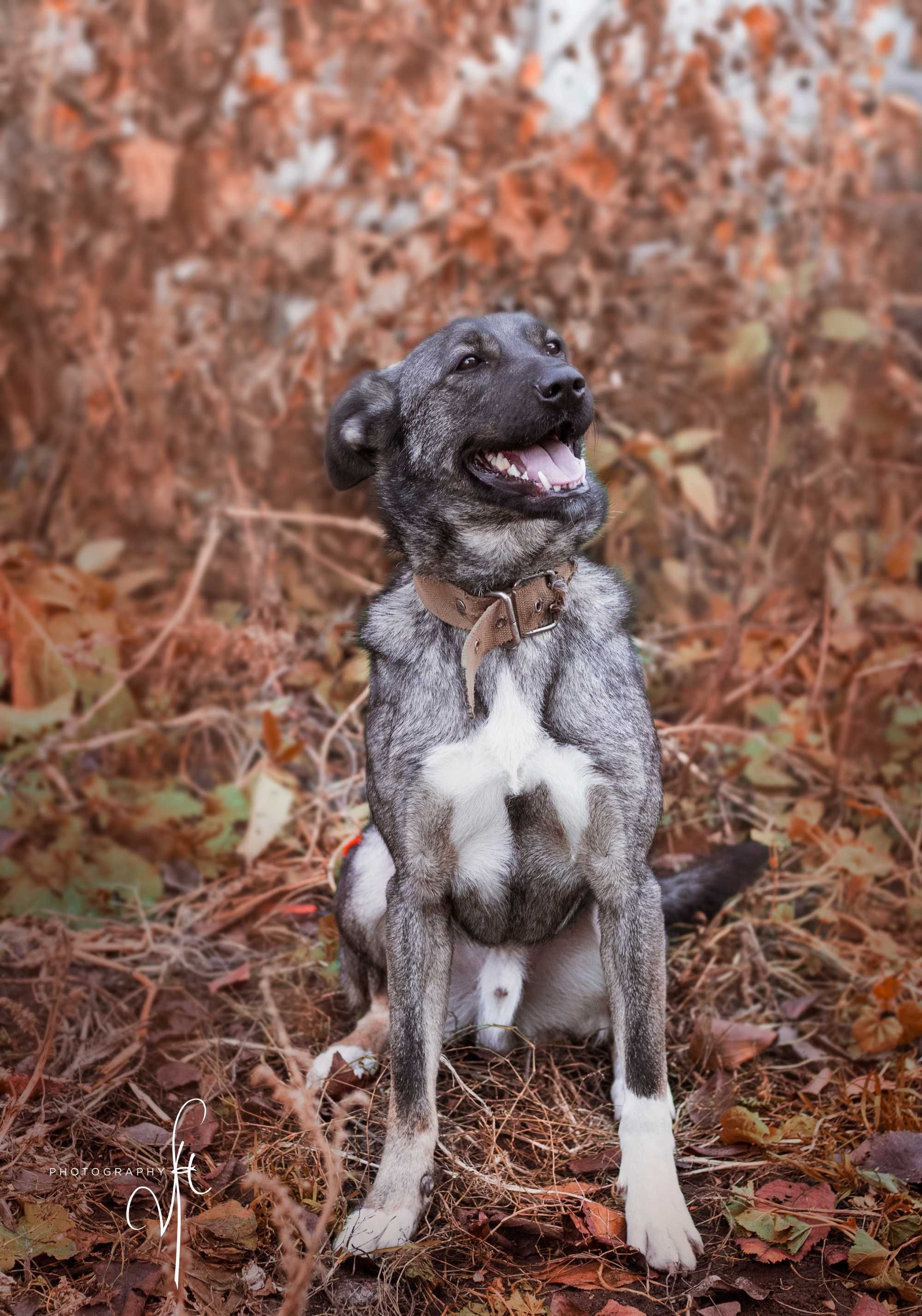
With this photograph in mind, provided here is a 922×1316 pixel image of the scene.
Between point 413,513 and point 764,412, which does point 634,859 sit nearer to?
point 413,513

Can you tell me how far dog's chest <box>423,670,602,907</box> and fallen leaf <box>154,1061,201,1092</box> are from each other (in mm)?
972

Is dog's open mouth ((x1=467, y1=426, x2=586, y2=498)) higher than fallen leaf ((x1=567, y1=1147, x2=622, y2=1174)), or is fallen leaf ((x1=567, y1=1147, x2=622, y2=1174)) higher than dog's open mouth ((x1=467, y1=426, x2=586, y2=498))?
dog's open mouth ((x1=467, y1=426, x2=586, y2=498))

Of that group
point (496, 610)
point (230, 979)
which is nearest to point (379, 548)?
point (230, 979)

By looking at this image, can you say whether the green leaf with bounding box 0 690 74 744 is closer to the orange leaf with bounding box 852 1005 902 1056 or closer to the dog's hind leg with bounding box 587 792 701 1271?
the dog's hind leg with bounding box 587 792 701 1271

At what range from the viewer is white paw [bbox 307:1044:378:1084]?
2953mm

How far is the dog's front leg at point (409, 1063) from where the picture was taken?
2.43 m

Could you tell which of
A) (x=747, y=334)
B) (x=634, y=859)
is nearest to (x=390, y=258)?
(x=747, y=334)

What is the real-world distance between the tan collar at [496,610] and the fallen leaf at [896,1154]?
141cm

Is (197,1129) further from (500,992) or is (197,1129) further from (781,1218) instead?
(781,1218)

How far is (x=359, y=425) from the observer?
9.78 ft

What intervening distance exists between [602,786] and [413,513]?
2.77 ft

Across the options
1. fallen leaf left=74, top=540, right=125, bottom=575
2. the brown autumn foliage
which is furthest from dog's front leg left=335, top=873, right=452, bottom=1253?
fallen leaf left=74, top=540, right=125, bottom=575

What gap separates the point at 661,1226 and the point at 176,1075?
135 centimetres

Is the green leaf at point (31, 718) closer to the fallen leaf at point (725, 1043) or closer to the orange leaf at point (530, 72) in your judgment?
the fallen leaf at point (725, 1043)
